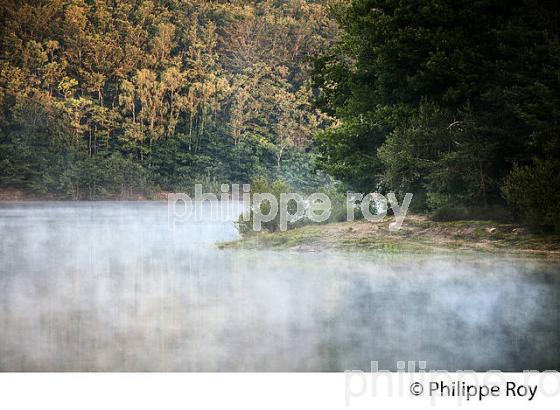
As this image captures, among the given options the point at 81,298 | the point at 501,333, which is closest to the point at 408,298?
the point at 501,333

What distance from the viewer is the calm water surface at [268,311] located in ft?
15.2

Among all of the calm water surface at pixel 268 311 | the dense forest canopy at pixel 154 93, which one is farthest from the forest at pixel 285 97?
the calm water surface at pixel 268 311

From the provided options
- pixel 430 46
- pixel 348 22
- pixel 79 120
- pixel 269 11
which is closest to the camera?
pixel 430 46

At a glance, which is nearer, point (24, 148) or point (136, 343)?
point (136, 343)

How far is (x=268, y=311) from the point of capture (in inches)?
220

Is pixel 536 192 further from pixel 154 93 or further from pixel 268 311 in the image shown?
pixel 154 93

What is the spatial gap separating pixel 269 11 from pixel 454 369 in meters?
6.96

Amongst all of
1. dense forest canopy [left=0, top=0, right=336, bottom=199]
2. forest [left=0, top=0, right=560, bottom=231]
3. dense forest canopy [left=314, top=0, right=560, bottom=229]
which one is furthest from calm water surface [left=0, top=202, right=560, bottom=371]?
dense forest canopy [left=0, top=0, right=336, bottom=199]

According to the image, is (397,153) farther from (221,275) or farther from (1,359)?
(1,359)

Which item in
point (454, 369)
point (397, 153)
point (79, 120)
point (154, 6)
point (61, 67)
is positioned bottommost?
point (454, 369)

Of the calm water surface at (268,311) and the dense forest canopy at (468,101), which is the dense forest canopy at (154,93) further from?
the calm water surface at (268,311)

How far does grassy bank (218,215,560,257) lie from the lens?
7.59 m

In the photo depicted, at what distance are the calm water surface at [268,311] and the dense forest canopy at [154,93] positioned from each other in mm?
2443

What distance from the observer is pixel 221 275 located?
280 inches
